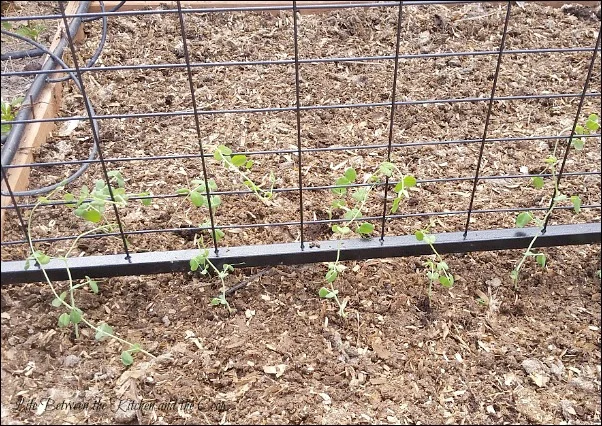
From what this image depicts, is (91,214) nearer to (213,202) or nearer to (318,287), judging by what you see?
(213,202)

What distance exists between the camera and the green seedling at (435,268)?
2015 millimetres

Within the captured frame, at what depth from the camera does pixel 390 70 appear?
10.1 ft

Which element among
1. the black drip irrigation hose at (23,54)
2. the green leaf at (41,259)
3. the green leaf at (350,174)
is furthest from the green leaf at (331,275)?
the black drip irrigation hose at (23,54)

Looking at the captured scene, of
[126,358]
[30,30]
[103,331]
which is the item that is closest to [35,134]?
[30,30]

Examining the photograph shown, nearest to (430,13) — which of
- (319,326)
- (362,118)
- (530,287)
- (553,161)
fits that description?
(362,118)

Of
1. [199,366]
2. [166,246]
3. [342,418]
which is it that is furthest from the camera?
[166,246]

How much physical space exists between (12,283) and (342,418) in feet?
3.60

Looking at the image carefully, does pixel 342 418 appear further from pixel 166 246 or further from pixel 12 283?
pixel 12 283

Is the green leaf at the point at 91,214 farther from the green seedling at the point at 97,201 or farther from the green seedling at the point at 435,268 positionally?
the green seedling at the point at 435,268

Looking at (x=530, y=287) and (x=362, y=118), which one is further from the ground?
(x=362, y=118)

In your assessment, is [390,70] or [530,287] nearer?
[530,287]

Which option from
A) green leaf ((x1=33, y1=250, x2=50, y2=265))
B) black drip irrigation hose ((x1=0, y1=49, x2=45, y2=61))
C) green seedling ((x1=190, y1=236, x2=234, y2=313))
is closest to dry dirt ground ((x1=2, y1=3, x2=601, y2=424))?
green seedling ((x1=190, y1=236, x2=234, y2=313))

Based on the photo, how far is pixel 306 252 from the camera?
2080 millimetres

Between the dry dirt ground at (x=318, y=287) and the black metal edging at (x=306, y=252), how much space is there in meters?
0.08
